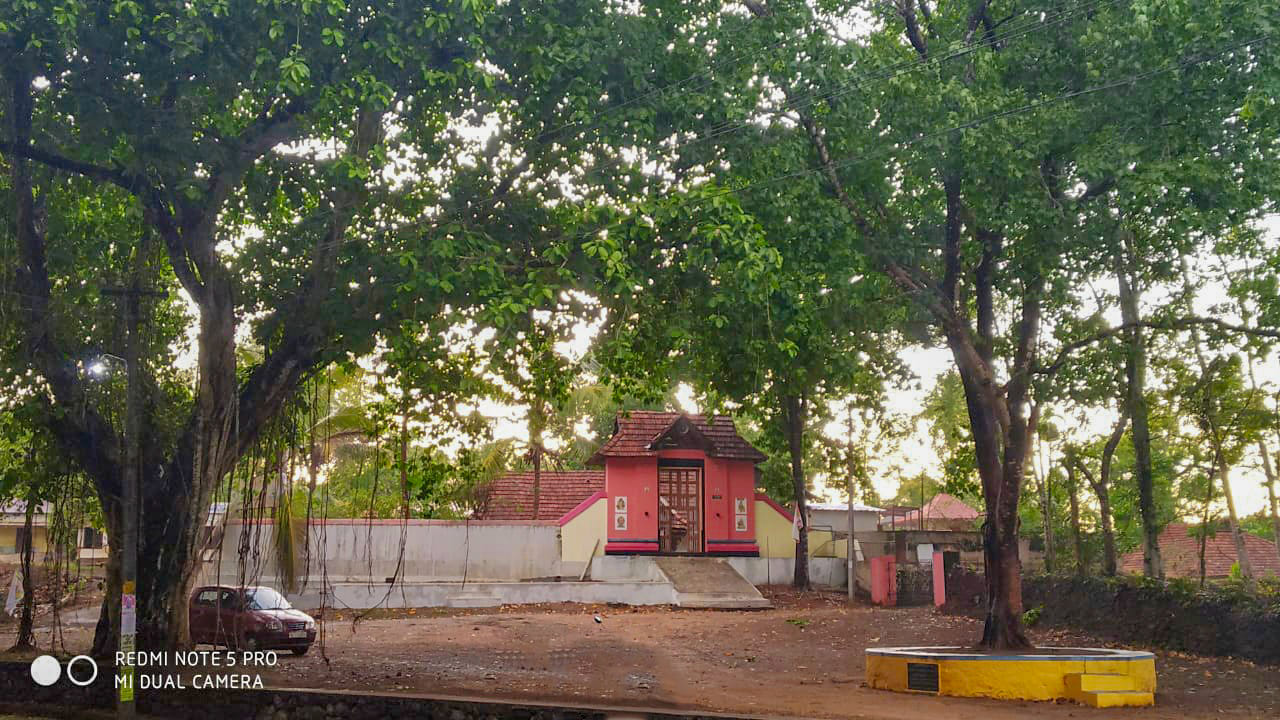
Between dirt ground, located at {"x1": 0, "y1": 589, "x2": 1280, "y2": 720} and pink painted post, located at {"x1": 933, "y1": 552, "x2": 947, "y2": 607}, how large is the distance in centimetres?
A: 65

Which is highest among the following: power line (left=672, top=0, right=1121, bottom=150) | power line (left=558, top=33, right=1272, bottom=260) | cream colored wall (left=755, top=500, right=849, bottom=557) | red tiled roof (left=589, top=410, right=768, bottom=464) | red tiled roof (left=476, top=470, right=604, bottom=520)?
power line (left=672, top=0, right=1121, bottom=150)

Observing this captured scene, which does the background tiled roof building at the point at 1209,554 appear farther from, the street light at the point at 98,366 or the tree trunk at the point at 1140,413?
the street light at the point at 98,366

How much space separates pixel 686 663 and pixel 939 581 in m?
12.7

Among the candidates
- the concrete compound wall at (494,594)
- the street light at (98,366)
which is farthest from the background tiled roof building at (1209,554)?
the street light at (98,366)

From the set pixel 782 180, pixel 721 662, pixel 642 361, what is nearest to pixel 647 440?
pixel 721 662

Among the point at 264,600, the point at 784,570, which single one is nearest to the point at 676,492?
→ the point at 784,570

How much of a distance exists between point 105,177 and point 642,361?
23.7ft

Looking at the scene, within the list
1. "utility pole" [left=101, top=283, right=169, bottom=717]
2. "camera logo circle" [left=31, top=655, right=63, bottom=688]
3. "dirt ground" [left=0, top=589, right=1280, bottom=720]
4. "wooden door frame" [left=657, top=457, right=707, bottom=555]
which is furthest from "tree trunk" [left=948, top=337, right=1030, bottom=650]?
"wooden door frame" [left=657, top=457, right=707, bottom=555]

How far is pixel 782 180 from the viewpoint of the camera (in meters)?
13.4

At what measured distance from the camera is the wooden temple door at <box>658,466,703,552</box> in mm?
33094

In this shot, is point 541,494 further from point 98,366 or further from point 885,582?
point 98,366

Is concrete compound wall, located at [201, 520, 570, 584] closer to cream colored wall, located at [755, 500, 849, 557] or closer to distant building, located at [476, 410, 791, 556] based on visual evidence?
distant building, located at [476, 410, 791, 556]

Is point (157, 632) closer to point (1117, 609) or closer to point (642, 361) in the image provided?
point (642, 361)

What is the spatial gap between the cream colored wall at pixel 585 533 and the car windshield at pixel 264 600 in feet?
42.0
